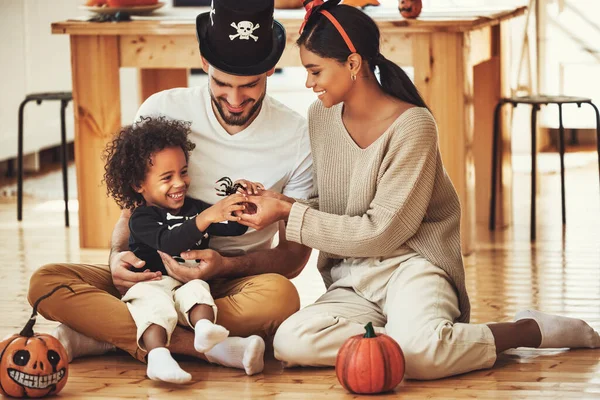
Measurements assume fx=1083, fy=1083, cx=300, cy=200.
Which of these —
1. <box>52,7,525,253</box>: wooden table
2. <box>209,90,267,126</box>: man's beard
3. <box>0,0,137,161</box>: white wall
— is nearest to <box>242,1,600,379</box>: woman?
<box>209,90,267,126</box>: man's beard

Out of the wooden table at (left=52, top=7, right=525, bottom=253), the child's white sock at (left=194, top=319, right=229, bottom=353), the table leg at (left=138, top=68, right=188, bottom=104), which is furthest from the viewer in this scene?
Answer: the table leg at (left=138, top=68, right=188, bottom=104)

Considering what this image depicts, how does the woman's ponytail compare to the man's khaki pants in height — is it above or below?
above

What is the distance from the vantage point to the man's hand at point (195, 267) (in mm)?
2676

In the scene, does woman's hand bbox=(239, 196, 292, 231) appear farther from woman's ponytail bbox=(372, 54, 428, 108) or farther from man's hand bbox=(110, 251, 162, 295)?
woman's ponytail bbox=(372, 54, 428, 108)

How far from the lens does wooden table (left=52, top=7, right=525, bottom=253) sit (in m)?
3.94

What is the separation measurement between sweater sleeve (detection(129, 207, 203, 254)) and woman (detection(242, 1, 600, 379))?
0.14 metres

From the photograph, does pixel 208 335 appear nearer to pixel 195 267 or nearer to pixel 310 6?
pixel 195 267

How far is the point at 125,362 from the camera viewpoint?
2.73 meters

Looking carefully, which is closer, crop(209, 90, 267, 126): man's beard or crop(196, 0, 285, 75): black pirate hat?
crop(196, 0, 285, 75): black pirate hat

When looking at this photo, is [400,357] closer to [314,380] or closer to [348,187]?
[314,380]

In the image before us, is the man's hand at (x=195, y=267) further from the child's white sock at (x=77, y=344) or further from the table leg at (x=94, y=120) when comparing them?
the table leg at (x=94, y=120)

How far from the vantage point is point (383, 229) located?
2.58 metres

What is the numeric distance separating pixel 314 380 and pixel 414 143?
1.99 ft

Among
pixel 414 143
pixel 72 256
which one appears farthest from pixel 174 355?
pixel 72 256
